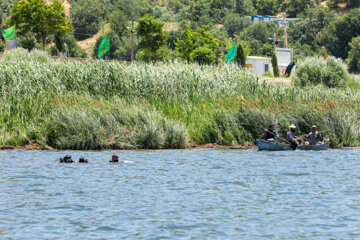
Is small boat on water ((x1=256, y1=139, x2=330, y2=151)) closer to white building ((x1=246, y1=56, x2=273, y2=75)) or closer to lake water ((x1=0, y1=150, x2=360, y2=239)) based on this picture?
lake water ((x1=0, y1=150, x2=360, y2=239))

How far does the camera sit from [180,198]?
744 inches

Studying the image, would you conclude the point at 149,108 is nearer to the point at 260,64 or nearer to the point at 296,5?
the point at 260,64

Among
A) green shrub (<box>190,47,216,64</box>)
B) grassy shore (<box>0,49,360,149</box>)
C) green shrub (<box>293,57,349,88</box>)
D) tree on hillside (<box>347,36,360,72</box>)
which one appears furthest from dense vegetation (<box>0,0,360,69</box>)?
grassy shore (<box>0,49,360,149</box>)

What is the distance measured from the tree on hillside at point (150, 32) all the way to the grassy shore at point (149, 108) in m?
49.3

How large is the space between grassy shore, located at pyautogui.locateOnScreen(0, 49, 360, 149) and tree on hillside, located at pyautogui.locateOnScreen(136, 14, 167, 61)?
4930 cm

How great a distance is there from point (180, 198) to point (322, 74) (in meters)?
42.4

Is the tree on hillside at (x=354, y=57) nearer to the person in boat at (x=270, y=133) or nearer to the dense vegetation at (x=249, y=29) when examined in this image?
the dense vegetation at (x=249, y=29)

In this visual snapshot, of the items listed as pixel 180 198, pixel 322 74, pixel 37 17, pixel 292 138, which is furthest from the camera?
pixel 37 17

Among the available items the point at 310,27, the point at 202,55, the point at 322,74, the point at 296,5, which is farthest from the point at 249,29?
the point at 322,74

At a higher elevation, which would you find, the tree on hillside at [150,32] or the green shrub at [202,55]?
the tree on hillside at [150,32]

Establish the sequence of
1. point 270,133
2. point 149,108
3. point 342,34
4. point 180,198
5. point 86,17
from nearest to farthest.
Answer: point 180,198 < point 270,133 < point 149,108 < point 342,34 < point 86,17

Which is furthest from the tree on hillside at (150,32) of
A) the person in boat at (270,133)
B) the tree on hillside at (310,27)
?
the tree on hillside at (310,27)

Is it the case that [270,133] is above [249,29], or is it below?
below

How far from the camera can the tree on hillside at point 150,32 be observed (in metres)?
88.1
